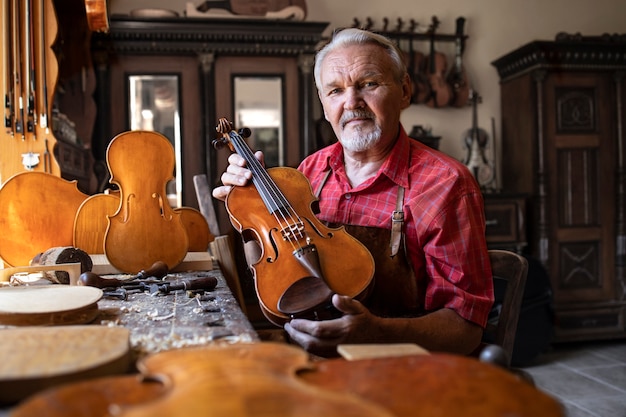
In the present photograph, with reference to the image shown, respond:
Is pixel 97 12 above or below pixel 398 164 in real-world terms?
above

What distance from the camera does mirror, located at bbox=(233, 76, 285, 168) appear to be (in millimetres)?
3873

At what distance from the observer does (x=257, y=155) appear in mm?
1694

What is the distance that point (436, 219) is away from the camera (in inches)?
65.0

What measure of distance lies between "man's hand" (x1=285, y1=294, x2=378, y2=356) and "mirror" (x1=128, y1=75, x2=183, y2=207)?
2.56 metres

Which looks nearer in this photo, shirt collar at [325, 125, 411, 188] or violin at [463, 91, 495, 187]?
shirt collar at [325, 125, 411, 188]

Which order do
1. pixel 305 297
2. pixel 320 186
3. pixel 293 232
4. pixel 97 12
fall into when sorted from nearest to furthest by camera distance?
pixel 305 297
pixel 293 232
pixel 320 186
pixel 97 12

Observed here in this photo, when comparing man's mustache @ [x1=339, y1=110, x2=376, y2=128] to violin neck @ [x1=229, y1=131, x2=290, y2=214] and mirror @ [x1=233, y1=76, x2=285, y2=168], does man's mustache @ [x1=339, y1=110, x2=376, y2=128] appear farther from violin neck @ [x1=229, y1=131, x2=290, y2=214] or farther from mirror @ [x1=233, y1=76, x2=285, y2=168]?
mirror @ [x1=233, y1=76, x2=285, y2=168]

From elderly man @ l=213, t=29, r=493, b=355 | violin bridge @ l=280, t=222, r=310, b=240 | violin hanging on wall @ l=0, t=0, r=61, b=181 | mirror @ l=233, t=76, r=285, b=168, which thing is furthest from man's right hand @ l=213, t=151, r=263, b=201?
mirror @ l=233, t=76, r=285, b=168

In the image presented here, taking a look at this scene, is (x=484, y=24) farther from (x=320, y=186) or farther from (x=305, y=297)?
(x=305, y=297)

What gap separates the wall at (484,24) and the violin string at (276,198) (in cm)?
318

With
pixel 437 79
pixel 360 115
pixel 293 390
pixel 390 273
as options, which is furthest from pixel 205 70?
pixel 293 390

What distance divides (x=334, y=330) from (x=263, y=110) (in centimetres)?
273

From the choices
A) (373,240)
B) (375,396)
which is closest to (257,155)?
(373,240)

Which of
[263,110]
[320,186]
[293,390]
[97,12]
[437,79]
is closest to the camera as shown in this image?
[293,390]
